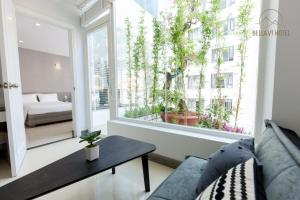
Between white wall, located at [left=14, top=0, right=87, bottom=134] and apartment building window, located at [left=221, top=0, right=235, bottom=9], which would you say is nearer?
apartment building window, located at [left=221, top=0, right=235, bottom=9]

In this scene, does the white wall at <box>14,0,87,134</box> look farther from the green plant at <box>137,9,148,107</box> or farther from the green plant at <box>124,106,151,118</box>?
the green plant at <box>137,9,148,107</box>

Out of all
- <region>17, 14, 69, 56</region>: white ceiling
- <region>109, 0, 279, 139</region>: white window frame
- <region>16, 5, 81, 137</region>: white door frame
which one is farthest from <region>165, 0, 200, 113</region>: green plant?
<region>17, 14, 69, 56</region>: white ceiling

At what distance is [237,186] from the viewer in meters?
0.66

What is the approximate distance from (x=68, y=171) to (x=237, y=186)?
1.14m

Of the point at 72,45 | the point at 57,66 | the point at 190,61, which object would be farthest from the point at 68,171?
the point at 57,66

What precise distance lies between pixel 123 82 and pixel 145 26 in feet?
3.35

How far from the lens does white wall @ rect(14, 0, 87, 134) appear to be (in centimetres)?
296

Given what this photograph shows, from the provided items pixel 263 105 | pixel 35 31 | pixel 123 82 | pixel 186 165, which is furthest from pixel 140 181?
pixel 35 31

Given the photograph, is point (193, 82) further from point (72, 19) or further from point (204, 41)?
point (72, 19)

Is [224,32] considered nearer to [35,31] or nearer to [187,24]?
[187,24]

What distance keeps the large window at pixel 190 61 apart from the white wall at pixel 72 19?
114cm

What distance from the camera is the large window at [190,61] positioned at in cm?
178

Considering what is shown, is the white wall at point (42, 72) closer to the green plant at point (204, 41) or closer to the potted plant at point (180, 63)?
the potted plant at point (180, 63)

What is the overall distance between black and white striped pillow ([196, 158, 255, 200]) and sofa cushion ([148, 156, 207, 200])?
35 centimetres
